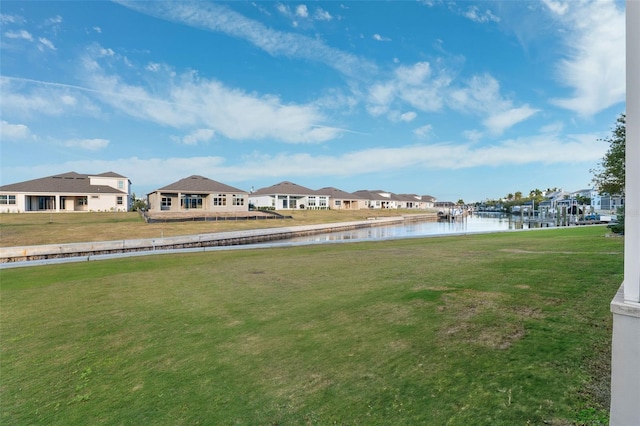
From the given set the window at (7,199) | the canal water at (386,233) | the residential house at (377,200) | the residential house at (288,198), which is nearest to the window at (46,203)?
the window at (7,199)

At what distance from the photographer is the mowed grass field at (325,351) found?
10.0 ft

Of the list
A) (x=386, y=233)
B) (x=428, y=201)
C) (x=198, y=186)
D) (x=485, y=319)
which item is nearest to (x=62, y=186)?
(x=198, y=186)

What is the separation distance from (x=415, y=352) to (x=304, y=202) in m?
63.9

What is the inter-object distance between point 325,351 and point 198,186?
46.8m

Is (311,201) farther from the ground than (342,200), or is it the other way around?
(342,200)

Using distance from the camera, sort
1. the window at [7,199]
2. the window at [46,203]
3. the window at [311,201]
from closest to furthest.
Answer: the window at [7,199] < the window at [46,203] < the window at [311,201]

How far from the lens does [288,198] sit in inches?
2584

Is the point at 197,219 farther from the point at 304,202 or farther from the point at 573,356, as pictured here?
the point at 573,356

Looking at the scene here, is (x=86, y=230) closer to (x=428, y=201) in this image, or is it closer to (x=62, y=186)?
(x=62, y=186)

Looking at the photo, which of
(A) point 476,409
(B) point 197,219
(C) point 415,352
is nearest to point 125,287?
(C) point 415,352

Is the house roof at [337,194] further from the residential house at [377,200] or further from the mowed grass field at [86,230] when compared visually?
the mowed grass field at [86,230]

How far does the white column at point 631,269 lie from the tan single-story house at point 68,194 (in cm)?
5247

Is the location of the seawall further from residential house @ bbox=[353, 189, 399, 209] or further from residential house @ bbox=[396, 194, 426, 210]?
residential house @ bbox=[396, 194, 426, 210]

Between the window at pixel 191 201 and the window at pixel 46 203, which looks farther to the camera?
the window at pixel 191 201
